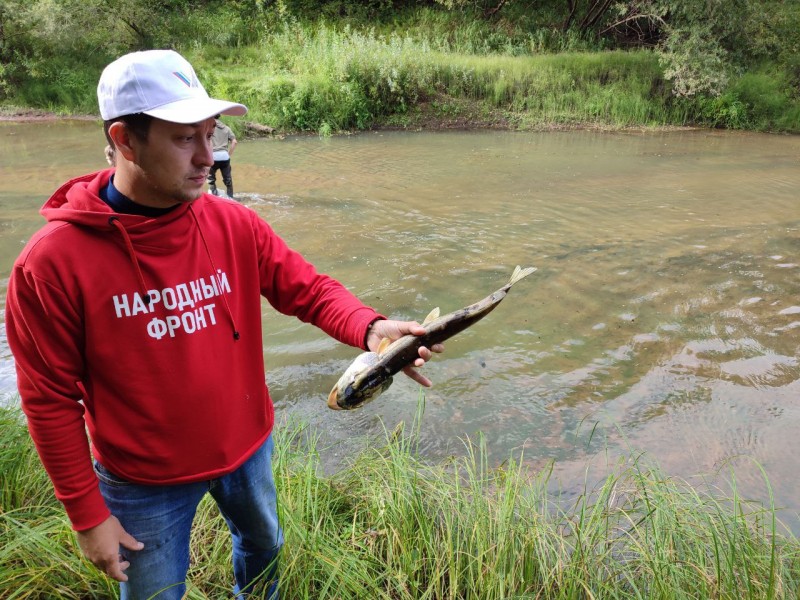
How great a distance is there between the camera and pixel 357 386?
2064mm

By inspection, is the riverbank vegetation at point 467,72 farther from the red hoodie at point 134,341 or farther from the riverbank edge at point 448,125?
the red hoodie at point 134,341

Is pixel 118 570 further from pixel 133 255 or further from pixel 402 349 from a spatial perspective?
pixel 402 349

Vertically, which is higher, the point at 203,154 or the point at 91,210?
the point at 203,154

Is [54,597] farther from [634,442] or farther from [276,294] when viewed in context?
[634,442]

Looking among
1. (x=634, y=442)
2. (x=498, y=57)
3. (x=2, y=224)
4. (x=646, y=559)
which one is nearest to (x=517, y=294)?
(x=634, y=442)

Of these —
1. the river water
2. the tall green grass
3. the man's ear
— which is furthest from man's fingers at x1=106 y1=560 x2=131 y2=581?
the tall green grass

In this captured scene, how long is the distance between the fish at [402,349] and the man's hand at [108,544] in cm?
83

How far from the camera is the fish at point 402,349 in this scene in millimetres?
1914

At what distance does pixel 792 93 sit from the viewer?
16547mm

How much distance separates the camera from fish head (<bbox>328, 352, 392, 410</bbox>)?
2031mm

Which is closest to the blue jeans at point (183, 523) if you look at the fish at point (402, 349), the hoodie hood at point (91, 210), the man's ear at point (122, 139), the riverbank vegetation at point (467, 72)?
the fish at point (402, 349)

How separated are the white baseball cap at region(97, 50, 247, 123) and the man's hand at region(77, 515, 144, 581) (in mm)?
1168

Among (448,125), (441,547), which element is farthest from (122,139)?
(448,125)

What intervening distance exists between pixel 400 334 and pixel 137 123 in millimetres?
1030
